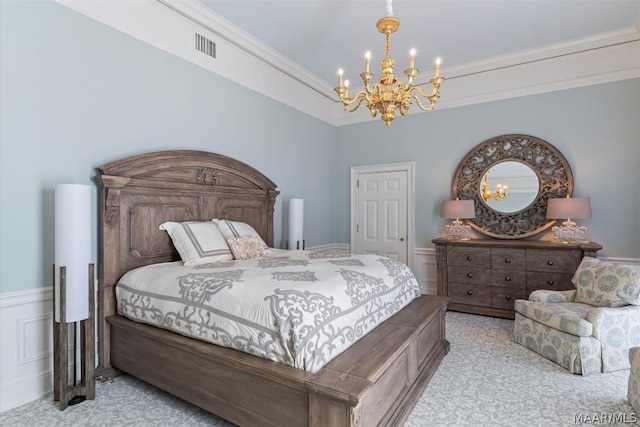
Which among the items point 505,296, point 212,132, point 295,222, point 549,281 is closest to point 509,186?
point 549,281

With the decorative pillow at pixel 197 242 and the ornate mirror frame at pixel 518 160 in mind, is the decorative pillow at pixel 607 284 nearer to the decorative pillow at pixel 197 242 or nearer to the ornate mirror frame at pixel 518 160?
the ornate mirror frame at pixel 518 160

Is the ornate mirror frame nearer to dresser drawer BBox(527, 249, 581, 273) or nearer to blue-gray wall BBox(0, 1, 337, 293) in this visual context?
dresser drawer BBox(527, 249, 581, 273)

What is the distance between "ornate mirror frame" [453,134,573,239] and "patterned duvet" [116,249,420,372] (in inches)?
94.4

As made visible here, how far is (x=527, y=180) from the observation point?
13.6ft

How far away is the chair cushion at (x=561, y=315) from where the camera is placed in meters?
2.51

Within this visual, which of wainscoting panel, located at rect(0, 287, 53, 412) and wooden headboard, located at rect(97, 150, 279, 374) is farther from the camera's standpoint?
wooden headboard, located at rect(97, 150, 279, 374)

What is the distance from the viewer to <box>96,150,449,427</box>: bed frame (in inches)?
60.6

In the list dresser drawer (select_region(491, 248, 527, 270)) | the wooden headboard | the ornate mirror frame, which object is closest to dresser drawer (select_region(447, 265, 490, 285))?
dresser drawer (select_region(491, 248, 527, 270))

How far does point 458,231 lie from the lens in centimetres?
430

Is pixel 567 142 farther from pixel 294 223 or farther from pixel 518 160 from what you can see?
pixel 294 223

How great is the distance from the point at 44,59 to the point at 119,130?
636mm

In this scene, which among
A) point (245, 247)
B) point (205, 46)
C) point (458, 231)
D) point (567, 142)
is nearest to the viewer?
point (245, 247)

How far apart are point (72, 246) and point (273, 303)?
1466 millimetres

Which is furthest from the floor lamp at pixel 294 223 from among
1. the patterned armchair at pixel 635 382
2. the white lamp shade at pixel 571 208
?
the patterned armchair at pixel 635 382
